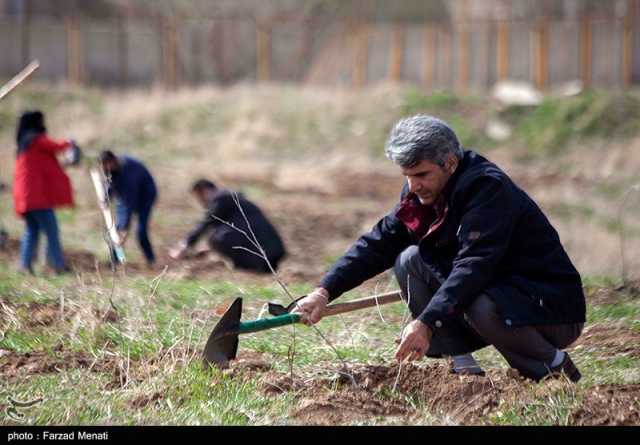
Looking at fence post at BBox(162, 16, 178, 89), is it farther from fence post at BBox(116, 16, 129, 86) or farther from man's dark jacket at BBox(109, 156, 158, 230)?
man's dark jacket at BBox(109, 156, 158, 230)

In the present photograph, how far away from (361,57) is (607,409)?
23.4m

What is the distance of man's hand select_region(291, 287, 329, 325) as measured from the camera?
5.16 metres

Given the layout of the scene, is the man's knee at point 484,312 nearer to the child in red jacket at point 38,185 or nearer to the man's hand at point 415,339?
the man's hand at point 415,339

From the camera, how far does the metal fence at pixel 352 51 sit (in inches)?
1008

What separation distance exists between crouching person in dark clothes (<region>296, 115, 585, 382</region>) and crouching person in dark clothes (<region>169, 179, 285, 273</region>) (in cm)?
552

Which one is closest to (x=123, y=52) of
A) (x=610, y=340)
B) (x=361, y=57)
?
(x=361, y=57)

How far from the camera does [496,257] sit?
15.8 feet

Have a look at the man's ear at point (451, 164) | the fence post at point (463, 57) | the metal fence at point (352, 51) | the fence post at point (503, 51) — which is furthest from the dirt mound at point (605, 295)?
the fence post at point (463, 57)

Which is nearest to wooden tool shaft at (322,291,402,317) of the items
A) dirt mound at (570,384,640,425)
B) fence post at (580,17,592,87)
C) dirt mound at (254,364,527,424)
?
dirt mound at (254,364,527,424)

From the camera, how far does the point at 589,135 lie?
20.9 meters

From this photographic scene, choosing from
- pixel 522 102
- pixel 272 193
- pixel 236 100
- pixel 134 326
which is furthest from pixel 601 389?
pixel 236 100

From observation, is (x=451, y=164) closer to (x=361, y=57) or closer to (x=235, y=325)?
(x=235, y=325)
